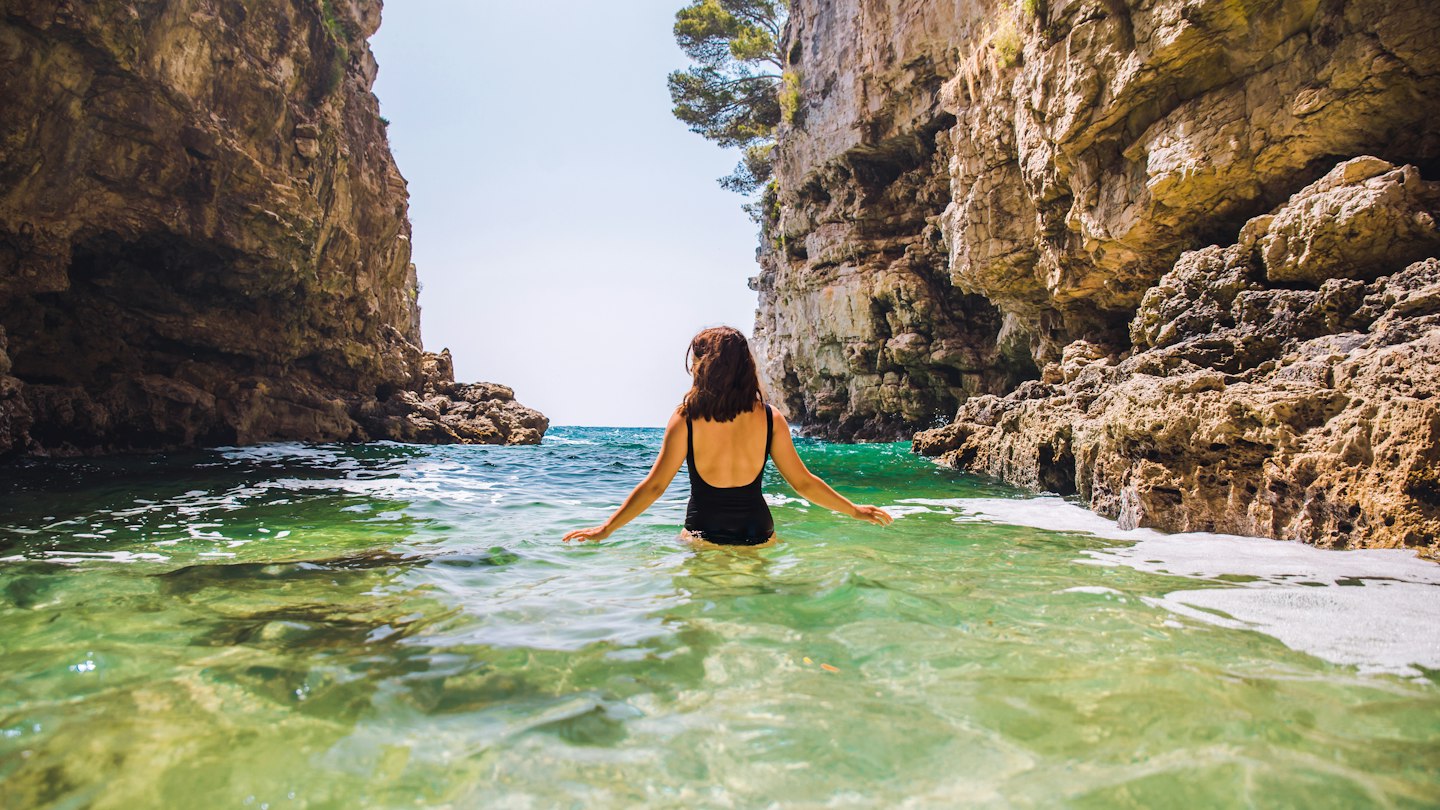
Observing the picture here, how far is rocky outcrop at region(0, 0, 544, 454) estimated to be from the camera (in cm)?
1195

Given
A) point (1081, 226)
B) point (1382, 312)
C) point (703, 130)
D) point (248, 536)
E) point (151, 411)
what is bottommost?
point (248, 536)

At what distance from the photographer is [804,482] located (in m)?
4.32

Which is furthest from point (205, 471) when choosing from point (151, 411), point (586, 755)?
point (586, 755)

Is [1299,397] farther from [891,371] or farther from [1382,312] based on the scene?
[891,371]

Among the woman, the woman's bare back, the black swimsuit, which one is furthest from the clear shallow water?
the woman's bare back

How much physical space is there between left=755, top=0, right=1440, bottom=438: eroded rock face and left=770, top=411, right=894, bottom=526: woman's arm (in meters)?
6.43

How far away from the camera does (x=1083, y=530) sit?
5988 mm

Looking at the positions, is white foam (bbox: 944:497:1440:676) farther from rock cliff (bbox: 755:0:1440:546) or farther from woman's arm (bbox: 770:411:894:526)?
woman's arm (bbox: 770:411:894:526)

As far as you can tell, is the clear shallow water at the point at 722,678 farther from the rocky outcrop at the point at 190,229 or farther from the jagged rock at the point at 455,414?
the jagged rock at the point at 455,414

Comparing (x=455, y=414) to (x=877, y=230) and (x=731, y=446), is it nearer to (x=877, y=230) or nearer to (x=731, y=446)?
(x=877, y=230)

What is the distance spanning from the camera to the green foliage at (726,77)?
105 feet

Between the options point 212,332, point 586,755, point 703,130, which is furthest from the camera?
point 703,130

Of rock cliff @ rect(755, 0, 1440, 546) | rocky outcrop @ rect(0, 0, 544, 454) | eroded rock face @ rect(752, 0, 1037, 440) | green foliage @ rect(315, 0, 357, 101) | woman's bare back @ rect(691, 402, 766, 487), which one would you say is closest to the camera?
woman's bare back @ rect(691, 402, 766, 487)

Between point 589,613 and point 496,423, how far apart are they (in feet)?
79.8
